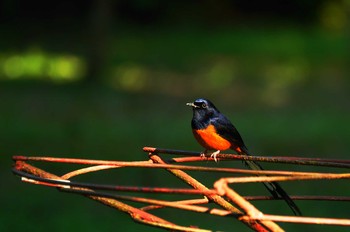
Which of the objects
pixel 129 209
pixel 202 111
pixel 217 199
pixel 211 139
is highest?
pixel 202 111

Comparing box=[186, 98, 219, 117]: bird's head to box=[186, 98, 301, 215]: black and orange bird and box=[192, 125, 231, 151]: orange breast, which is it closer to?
box=[186, 98, 301, 215]: black and orange bird

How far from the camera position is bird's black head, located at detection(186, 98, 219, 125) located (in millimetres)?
4449

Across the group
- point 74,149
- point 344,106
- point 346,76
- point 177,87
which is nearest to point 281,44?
point 346,76

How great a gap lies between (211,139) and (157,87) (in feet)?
46.7

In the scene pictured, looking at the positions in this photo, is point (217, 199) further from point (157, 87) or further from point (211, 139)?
point (157, 87)

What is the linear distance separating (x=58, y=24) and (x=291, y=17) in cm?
757

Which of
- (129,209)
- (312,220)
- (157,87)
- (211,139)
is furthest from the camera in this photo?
(157,87)

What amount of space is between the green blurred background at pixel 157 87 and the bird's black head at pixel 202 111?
342 centimetres

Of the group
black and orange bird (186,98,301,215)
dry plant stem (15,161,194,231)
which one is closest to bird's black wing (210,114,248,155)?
black and orange bird (186,98,301,215)

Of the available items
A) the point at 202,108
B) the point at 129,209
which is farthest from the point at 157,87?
the point at 129,209

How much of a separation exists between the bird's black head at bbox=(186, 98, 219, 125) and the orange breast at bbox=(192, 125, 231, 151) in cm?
9

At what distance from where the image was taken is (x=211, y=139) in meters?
4.30

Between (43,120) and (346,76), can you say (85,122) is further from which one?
Answer: (346,76)

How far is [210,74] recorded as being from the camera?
795 inches
